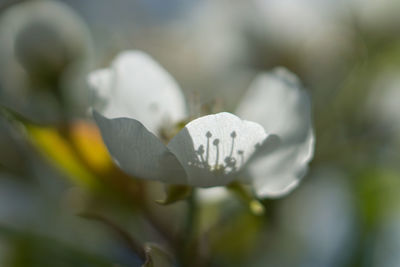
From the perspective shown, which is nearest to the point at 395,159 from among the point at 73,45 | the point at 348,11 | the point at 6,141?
the point at 348,11

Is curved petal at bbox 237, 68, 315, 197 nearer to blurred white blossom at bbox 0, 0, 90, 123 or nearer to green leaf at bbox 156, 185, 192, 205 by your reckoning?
green leaf at bbox 156, 185, 192, 205

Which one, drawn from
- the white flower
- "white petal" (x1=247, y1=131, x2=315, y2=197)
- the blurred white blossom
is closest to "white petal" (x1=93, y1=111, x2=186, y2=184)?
the white flower

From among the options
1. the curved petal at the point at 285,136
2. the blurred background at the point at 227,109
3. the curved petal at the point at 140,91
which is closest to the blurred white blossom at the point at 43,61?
the blurred background at the point at 227,109

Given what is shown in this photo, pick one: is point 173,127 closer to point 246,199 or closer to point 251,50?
point 246,199

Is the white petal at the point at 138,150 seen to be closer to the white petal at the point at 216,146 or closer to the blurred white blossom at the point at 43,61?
the white petal at the point at 216,146

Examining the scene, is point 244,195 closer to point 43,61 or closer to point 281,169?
point 281,169
